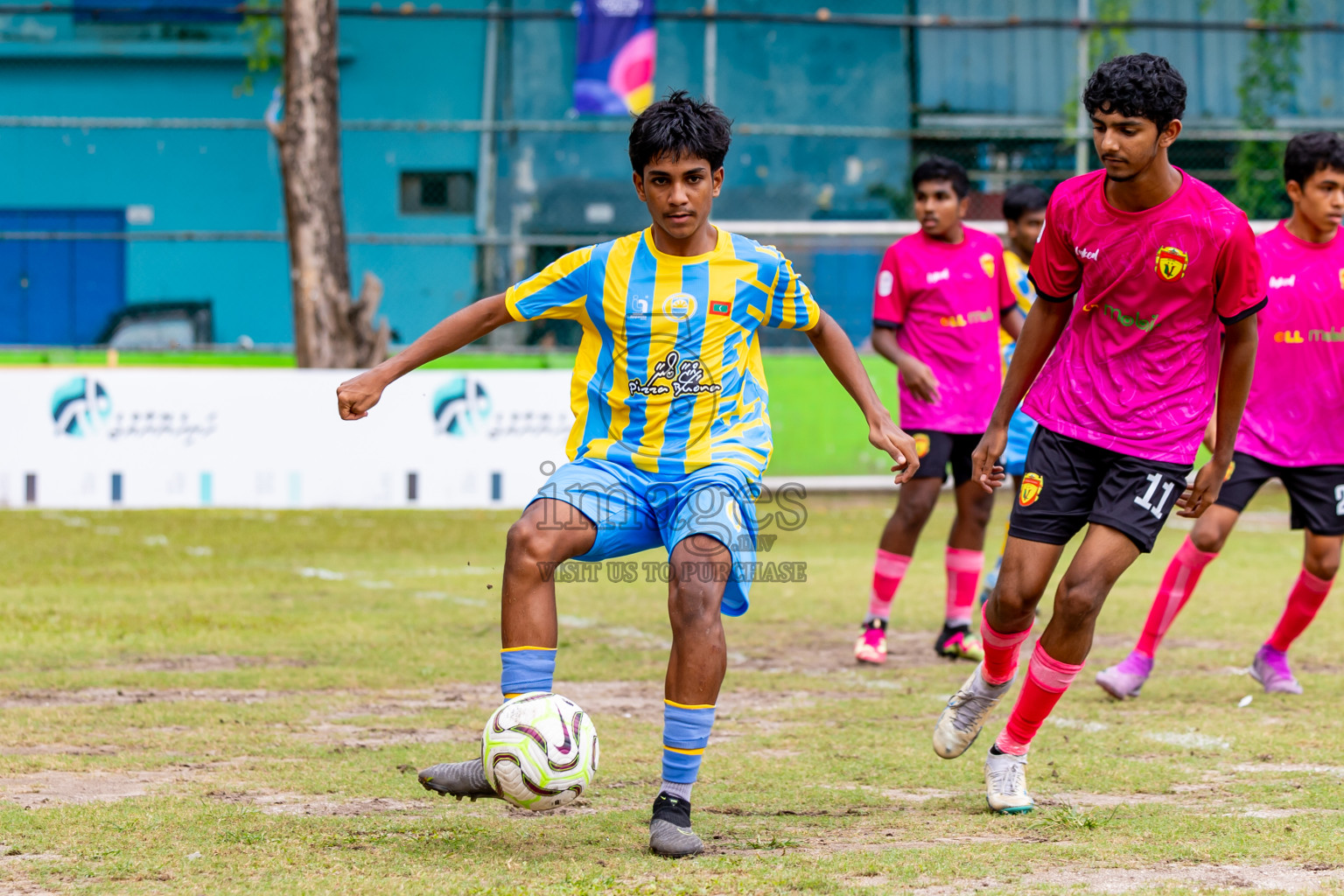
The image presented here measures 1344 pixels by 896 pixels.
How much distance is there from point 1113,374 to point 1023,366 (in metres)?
0.29

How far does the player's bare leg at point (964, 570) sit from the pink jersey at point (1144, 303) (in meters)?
2.86

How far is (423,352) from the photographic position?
4477 mm

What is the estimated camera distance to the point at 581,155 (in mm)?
21828

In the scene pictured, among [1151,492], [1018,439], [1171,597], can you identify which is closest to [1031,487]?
[1151,492]

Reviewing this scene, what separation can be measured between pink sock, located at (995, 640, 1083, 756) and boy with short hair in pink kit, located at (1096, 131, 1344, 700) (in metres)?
1.86

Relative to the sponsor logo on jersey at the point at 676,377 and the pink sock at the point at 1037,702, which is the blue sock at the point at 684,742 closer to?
the sponsor logo on jersey at the point at 676,377

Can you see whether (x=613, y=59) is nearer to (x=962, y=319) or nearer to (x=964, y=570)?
(x=962, y=319)

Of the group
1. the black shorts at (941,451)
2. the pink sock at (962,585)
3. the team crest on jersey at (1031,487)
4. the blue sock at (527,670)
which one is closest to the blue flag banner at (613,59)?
the black shorts at (941,451)

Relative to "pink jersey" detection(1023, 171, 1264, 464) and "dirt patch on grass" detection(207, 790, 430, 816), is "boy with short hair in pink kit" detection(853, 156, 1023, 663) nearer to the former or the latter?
"pink jersey" detection(1023, 171, 1264, 464)

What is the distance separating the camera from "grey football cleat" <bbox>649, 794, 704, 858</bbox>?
4069 millimetres

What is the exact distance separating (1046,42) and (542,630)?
57.3ft

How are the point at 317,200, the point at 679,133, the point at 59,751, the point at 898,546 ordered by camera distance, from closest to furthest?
the point at 679,133
the point at 59,751
the point at 898,546
the point at 317,200

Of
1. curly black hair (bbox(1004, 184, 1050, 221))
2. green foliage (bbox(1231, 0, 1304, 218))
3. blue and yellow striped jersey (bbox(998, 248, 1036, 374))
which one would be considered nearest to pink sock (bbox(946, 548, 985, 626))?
blue and yellow striped jersey (bbox(998, 248, 1036, 374))

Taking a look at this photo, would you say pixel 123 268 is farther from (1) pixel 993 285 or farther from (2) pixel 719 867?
(2) pixel 719 867
